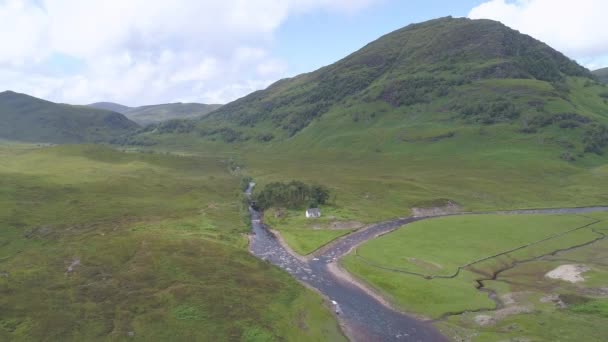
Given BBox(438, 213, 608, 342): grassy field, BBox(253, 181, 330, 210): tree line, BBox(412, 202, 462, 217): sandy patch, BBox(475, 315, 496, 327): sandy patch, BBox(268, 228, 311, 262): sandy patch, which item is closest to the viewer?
BBox(438, 213, 608, 342): grassy field

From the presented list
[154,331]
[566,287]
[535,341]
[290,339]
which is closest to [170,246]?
[154,331]

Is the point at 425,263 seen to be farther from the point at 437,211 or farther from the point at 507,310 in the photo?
the point at 437,211

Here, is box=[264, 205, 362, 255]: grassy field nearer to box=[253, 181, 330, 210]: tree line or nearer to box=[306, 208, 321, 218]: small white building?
box=[306, 208, 321, 218]: small white building

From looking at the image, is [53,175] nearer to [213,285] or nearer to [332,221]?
[332,221]

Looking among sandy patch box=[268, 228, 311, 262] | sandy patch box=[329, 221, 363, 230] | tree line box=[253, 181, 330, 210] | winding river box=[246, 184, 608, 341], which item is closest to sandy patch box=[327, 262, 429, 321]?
winding river box=[246, 184, 608, 341]

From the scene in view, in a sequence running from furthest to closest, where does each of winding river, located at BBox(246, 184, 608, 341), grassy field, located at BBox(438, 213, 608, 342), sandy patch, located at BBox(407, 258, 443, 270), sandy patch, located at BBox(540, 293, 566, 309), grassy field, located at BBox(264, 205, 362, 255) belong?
grassy field, located at BBox(264, 205, 362, 255) < sandy patch, located at BBox(407, 258, 443, 270) < sandy patch, located at BBox(540, 293, 566, 309) < winding river, located at BBox(246, 184, 608, 341) < grassy field, located at BBox(438, 213, 608, 342)
